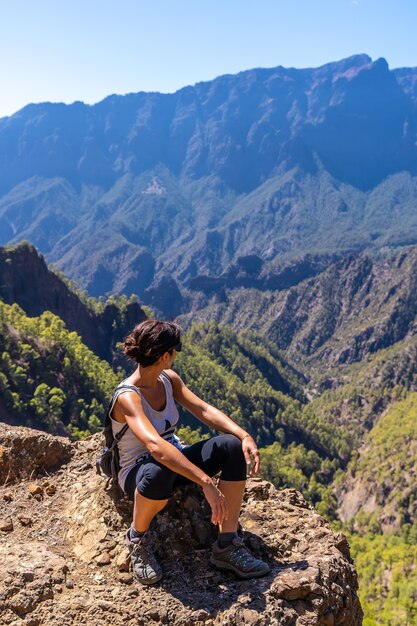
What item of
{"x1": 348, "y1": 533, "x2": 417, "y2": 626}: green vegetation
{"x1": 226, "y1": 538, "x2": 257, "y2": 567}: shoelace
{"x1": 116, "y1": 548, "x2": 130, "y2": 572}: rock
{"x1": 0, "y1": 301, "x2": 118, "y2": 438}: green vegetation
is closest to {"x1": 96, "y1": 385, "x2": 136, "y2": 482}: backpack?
{"x1": 116, "y1": 548, "x2": 130, "y2": 572}: rock

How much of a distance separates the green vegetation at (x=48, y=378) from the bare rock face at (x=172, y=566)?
159 ft

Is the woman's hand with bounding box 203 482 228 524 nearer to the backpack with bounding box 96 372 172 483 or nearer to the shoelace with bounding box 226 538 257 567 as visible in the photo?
the shoelace with bounding box 226 538 257 567

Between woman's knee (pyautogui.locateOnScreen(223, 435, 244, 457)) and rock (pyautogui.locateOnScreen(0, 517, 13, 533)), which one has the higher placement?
woman's knee (pyautogui.locateOnScreen(223, 435, 244, 457))

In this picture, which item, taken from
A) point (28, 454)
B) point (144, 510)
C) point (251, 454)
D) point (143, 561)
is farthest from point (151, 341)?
point (28, 454)

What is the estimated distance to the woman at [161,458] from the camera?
22.7ft

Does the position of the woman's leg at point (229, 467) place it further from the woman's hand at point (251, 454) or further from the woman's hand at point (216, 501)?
the woman's hand at point (216, 501)

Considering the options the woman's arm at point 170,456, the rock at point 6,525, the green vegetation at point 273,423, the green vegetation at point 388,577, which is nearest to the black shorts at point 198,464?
the woman's arm at point 170,456

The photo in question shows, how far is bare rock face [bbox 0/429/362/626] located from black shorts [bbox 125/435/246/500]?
2.81 feet

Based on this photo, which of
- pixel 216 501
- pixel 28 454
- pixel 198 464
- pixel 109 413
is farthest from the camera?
pixel 28 454

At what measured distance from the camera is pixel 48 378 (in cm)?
6372

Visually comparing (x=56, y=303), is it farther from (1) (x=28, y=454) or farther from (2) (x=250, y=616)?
(2) (x=250, y=616)

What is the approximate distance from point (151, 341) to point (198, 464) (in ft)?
6.58

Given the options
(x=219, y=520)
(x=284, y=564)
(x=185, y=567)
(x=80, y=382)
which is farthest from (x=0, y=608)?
(x=80, y=382)

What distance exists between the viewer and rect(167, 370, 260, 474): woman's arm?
25.7ft
